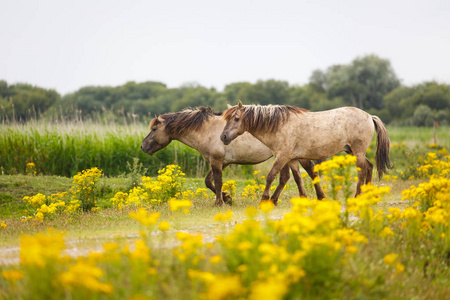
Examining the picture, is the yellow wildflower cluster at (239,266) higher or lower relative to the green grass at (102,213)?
higher

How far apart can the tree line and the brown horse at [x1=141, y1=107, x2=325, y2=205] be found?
51544 mm

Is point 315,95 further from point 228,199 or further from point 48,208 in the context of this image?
point 48,208

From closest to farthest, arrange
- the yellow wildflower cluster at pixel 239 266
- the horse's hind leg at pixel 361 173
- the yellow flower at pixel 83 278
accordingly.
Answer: the yellow flower at pixel 83 278 → the yellow wildflower cluster at pixel 239 266 → the horse's hind leg at pixel 361 173

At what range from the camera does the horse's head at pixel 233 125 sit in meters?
9.61

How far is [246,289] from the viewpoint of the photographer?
154 inches

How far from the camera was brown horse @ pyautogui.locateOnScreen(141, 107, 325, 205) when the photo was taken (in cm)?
1099

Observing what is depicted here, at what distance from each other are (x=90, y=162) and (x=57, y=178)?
92.0 inches

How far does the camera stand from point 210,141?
1106 centimetres

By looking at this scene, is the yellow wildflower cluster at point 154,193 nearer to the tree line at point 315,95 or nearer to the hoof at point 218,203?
the hoof at point 218,203

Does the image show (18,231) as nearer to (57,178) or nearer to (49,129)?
(57,178)

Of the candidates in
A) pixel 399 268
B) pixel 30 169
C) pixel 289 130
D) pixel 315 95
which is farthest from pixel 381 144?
pixel 315 95

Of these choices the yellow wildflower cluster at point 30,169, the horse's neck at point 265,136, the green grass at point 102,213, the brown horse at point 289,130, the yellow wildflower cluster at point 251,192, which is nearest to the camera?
the green grass at point 102,213

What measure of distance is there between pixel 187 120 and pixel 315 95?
67.0 m

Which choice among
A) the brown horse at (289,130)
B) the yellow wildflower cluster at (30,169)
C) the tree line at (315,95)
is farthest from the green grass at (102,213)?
the tree line at (315,95)
